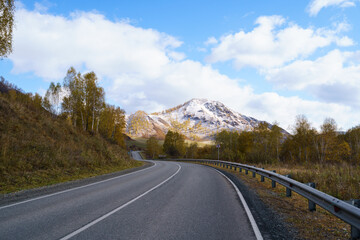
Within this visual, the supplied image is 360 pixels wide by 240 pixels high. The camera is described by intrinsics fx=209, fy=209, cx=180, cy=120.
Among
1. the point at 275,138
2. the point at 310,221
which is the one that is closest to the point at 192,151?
the point at 275,138

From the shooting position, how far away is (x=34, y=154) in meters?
13.0

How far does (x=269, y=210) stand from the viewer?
243 inches

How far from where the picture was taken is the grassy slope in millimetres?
10516

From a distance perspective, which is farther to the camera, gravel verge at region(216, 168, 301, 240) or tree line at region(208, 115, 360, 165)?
tree line at region(208, 115, 360, 165)

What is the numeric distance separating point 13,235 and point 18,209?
7.72 feet

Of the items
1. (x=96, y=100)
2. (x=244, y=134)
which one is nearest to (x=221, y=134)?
(x=244, y=134)

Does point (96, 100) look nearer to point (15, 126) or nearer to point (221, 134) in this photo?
point (15, 126)

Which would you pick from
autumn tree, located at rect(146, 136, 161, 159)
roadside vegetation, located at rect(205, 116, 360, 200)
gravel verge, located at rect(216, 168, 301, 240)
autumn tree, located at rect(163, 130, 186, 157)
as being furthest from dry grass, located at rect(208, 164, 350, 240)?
autumn tree, located at rect(146, 136, 161, 159)

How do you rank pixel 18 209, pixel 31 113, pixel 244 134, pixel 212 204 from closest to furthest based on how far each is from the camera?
pixel 18 209 → pixel 212 204 → pixel 31 113 → pixel 244 134

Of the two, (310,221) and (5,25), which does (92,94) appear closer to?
(5,25)

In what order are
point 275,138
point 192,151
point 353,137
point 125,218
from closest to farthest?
1. point 125,218
2. point 275,138
3. point 353,137
4. point 192,151

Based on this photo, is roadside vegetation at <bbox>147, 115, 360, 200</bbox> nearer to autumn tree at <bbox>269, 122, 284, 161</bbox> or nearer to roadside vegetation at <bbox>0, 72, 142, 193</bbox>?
autumn tree at <bbox>269, 122, 284, 161</bbox>

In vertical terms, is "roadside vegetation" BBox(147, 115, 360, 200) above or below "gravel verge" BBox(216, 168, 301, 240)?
above

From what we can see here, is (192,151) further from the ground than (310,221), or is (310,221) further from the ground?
(192,151)
